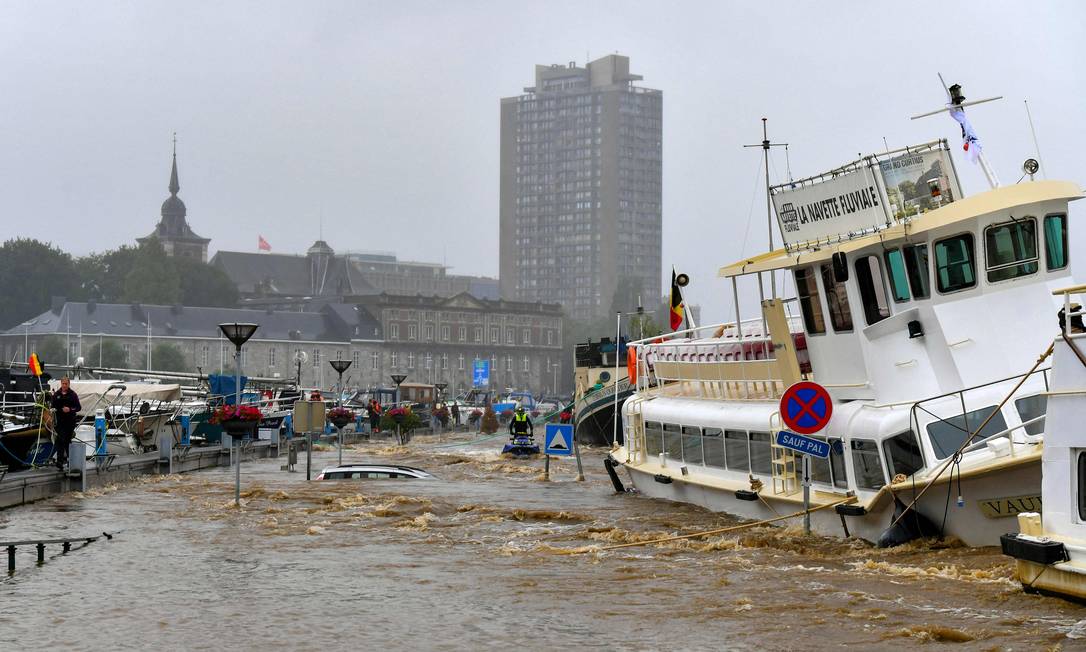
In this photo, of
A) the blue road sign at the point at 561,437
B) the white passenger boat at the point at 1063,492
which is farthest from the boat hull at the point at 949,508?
the blue road sign at the point at 561,437

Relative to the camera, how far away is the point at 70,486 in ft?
106

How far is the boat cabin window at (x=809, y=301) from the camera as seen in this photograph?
23562 millimetres

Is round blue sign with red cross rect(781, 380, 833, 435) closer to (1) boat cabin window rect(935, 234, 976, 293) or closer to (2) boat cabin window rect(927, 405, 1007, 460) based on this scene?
(2) boat cabin window rect(927, 405, 1007, 460)

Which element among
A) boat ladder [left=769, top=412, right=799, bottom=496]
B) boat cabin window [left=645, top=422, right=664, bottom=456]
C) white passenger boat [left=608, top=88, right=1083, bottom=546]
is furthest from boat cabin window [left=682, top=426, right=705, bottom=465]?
boat ladder [left=769, top=412, right=799, bottom=496]

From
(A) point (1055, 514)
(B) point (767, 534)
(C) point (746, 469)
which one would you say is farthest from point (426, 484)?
(A) point (1055, 514)

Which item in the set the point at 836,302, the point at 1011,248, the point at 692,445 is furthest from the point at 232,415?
the point at 1011,248

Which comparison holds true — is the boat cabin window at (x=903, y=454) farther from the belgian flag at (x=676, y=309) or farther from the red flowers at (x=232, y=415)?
the red flowers at (x=232, y=415)

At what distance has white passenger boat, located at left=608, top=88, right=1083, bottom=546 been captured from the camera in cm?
1944

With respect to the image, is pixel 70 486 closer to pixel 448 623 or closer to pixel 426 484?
pixel 426 484

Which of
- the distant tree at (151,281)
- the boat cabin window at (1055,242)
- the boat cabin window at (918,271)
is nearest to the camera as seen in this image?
the boat cabin window at (1055,242)

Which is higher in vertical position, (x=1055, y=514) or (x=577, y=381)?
(x=577, y=381)

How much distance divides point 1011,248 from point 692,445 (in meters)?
9.67

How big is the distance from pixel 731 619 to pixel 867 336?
6.95 m

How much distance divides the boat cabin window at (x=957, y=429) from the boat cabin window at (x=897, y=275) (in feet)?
8.29
